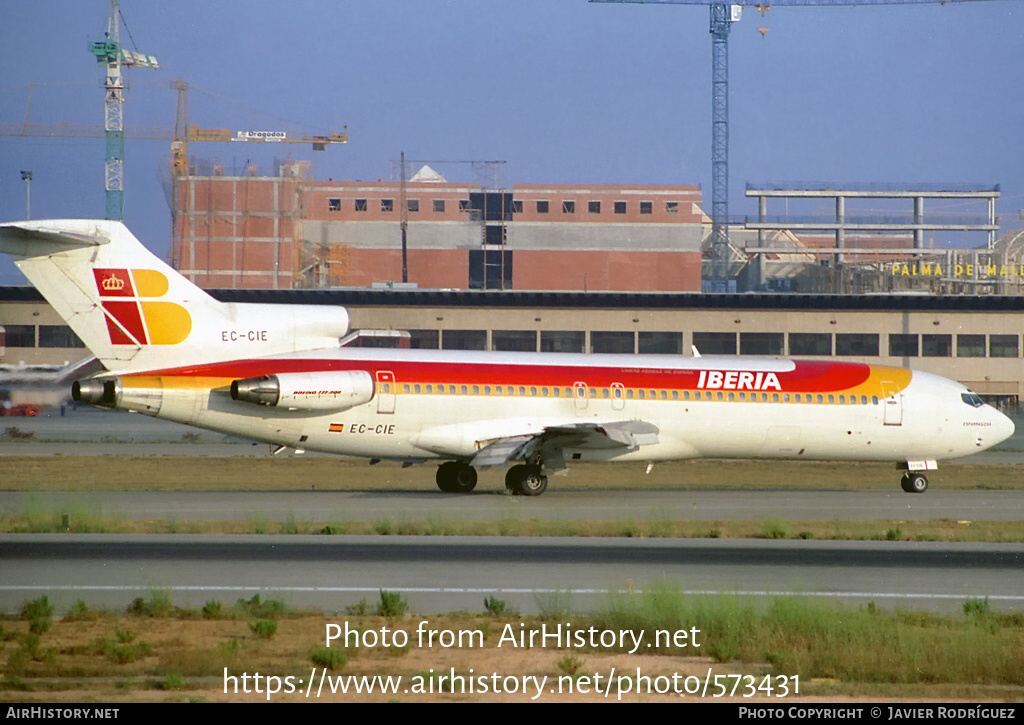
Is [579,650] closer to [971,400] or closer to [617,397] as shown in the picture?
[617,397]

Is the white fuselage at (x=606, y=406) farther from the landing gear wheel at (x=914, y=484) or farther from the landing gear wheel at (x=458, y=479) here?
the landing gear wheel at (x=458, y=479)

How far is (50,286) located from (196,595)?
1197cm

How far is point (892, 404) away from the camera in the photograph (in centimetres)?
2853

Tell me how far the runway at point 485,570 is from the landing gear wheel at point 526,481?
7.46 metres

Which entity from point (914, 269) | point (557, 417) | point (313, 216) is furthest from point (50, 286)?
point (313, 216)

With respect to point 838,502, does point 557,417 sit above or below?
above

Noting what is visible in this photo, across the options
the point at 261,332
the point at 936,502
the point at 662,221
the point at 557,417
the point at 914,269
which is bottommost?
the point at 936,502

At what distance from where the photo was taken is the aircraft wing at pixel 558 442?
2523cm

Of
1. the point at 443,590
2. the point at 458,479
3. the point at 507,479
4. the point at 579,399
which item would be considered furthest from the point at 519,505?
the point at 443,590

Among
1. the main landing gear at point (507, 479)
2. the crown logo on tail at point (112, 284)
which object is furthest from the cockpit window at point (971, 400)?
the crown logo on tail at point (112, 284)

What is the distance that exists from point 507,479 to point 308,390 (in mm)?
5035

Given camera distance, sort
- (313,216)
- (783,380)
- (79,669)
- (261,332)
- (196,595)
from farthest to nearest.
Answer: (313,216) < (783,380) < (261,332) < (196,595) < (79,669)

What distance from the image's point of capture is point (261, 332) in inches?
991
